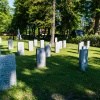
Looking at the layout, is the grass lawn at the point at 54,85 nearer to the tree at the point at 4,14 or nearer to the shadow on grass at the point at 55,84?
the shadow on grass at the point at 55,84

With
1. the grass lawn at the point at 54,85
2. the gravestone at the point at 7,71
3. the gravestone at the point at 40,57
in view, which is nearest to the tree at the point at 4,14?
the gravestone at the point at 40,57

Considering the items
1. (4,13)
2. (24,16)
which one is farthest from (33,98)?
(4,13)

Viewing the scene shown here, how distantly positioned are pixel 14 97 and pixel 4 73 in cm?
103

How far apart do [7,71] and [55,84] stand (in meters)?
1.87

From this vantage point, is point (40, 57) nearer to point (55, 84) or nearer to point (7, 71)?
point (55, 84)

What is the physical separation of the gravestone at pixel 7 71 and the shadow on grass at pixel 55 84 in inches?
11.5

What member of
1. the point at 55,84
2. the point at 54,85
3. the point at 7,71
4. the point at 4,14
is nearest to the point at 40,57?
the point at 55,84

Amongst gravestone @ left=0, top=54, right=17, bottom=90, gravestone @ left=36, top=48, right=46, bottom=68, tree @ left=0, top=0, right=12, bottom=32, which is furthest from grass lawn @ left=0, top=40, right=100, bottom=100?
tree @ left=0, top=0, right=12, bottom=32

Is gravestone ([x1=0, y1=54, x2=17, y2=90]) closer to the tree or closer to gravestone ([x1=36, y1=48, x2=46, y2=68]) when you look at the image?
gravestone ([x1=36, y1=48, x2=46, y2=68])

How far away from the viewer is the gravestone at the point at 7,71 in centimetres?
776

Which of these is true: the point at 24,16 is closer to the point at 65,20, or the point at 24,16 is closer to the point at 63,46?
the point at 65,20

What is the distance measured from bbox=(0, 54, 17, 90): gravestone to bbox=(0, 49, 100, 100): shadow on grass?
11.5 inches

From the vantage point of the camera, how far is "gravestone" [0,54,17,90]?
25.5ft

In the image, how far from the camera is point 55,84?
8680mm
